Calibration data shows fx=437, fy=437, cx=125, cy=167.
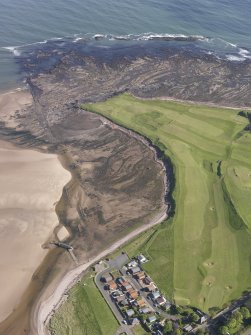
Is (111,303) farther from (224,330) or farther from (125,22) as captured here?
(125,22)

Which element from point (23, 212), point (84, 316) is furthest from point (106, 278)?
point (23, 212)

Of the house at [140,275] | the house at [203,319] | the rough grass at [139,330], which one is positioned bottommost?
the rough grass at [139,330]

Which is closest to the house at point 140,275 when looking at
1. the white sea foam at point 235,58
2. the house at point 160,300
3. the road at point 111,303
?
the road at point 111,303

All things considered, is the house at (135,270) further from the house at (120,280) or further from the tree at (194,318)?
the tree at (194,318)

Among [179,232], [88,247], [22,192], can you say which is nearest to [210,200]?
[179,232]

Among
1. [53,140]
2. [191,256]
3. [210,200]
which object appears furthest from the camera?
[53,140]

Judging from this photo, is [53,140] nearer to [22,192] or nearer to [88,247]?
[22,192]

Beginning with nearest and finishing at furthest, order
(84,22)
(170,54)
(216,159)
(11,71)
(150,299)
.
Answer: (150,299) < (216,159) < (11,71) < (170,54) < (84,22)
